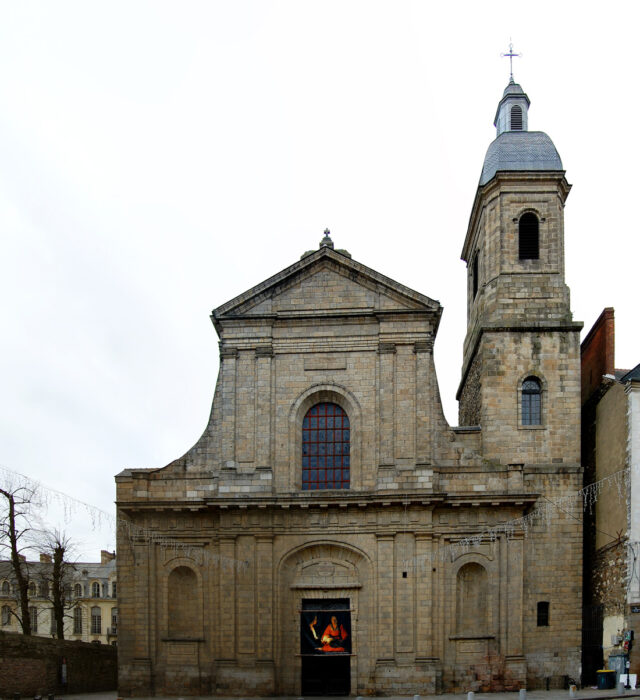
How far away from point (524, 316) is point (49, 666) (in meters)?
19.7

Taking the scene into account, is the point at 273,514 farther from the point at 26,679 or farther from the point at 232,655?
the point at 26,679

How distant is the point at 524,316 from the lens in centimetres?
3120

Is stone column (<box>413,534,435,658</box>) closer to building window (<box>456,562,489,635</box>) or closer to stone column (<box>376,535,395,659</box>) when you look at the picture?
stone column (<box>376,535,395,659</box>)

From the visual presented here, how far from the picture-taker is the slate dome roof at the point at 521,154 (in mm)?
32562

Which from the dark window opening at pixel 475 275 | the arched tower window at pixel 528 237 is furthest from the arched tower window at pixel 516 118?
the dark window opening at pixel 475 275

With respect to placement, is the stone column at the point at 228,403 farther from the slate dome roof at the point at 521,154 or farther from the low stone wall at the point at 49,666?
the slate dome roof at the point at 521,154

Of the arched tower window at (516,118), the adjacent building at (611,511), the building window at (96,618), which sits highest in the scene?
the arched tower window at (516,118)

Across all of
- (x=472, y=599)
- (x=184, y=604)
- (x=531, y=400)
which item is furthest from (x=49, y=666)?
(x=531, y=400)

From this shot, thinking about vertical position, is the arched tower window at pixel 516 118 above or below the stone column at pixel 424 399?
above

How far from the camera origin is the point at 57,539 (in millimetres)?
43656

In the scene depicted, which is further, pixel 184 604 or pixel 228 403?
pixel 228 403

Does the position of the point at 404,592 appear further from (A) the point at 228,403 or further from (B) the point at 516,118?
(B) the point at 516,118

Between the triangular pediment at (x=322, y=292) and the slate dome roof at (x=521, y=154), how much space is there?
586 cm

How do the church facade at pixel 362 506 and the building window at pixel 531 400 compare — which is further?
the building window at pixel 531 400
